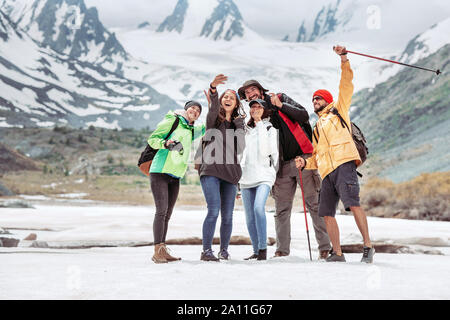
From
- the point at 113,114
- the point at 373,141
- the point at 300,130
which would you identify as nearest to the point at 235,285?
the point at 300,130

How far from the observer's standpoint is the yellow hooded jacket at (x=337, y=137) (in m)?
4.22

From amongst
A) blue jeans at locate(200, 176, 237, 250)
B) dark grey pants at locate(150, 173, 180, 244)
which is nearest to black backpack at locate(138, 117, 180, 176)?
dark grey pants at locate(150, 173, 180, 244)

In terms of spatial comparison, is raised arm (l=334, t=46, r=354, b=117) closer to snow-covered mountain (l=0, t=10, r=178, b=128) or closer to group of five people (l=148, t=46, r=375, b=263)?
group of five people (l=148, t=46, r=375, b=263)

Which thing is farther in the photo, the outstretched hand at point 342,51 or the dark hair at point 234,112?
the dark hair at point 234,112

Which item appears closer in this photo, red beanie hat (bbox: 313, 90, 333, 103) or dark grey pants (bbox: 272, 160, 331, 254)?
red beanie hat (bbox: 313, 90, 333, 103)

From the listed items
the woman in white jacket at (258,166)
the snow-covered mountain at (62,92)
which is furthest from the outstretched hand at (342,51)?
the snow-covered mountain at (62,92)

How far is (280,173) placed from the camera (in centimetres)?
492

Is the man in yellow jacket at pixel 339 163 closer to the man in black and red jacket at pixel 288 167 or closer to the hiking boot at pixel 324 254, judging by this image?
the man in black and red jacket at pixel 288 167

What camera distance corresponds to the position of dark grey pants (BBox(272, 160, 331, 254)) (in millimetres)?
4863

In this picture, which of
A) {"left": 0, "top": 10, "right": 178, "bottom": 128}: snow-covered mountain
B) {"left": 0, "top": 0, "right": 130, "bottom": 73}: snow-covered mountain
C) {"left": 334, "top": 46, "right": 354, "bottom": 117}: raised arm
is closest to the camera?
{"left": 334, "top": 46, "right": 354, "bottom": 117}: raised arm

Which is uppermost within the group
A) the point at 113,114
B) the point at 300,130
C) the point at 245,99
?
the point at 113,114

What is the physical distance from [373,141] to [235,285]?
121 feet

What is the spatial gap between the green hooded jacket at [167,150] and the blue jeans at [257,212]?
25.9 inches
